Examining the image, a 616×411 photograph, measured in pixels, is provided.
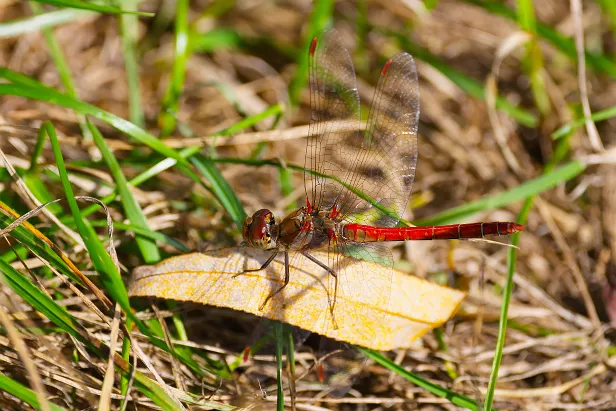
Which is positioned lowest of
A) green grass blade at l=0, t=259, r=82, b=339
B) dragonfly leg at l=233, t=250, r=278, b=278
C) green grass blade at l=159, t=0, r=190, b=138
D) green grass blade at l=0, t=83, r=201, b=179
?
green grass blade at l=0, t=259, r=82, b=339

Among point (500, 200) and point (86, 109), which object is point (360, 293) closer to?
point (500, 200)

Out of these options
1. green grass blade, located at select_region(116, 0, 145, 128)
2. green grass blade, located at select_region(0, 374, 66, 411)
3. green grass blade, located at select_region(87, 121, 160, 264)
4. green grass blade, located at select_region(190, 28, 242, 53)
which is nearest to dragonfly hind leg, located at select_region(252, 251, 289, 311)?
green grass blade, located at select_region(87, 121, 160, 264)

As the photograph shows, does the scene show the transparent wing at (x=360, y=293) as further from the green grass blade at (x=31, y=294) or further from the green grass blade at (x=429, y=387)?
the green grass blade at (x=31, y=294)

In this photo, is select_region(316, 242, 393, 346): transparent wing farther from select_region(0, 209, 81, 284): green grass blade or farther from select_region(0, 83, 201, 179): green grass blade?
select_region(0, 209, 81, 284): green grass blade

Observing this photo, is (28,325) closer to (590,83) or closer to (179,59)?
(179,59)

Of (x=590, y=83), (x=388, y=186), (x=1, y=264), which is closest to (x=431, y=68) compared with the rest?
(x=590, y=83)

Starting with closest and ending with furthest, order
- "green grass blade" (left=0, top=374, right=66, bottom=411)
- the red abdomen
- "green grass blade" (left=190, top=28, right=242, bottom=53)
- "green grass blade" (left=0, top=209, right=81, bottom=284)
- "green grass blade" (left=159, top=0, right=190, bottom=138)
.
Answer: "green grass blade" (left=0, top=374, right=66, bottom=411) < "green grass blade" (left=0, top=209, right=81, bottom=284) < the red abdomen < "green grass blade" (left=159, top=0, right=190, bottom=138) < "green grass blade" (left=190, top=28, right=242, bottom=53)
